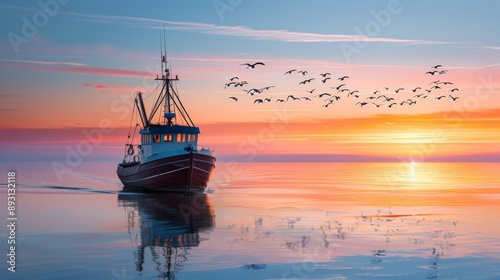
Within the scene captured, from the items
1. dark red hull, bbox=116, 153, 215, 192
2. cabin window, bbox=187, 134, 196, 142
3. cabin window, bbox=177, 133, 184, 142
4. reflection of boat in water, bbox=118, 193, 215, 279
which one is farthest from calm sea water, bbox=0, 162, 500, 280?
cabin window, bbox=187, 134, 196, 142

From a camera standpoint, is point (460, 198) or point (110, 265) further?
point (460, 198)

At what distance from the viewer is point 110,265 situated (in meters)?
25.5

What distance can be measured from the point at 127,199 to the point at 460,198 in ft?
104

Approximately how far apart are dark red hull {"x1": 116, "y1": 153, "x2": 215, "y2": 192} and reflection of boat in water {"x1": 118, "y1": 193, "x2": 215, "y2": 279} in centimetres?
111

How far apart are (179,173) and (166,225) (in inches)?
941

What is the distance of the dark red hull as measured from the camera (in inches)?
2452

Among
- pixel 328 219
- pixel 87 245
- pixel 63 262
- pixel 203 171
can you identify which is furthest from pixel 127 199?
pixel 63 262

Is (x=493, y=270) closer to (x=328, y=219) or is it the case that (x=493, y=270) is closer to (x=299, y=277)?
(x=299, y=277)

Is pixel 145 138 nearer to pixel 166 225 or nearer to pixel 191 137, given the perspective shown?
pixel 191 137

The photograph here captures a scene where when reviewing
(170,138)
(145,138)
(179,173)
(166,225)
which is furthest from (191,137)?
(166,225)

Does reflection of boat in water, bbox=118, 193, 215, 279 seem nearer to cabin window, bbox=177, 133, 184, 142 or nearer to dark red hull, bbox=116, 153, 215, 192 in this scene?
dark red hull, bbox=116, 153, 215, 192

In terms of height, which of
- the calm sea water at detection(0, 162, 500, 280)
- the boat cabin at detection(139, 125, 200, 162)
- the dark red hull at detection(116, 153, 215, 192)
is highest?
the boat cabin at detection(139, 125, 200, 162)

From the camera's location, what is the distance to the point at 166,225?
38875 millimetres

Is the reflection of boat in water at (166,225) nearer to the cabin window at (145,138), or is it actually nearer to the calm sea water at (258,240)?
the calm sea water at (258,240)
